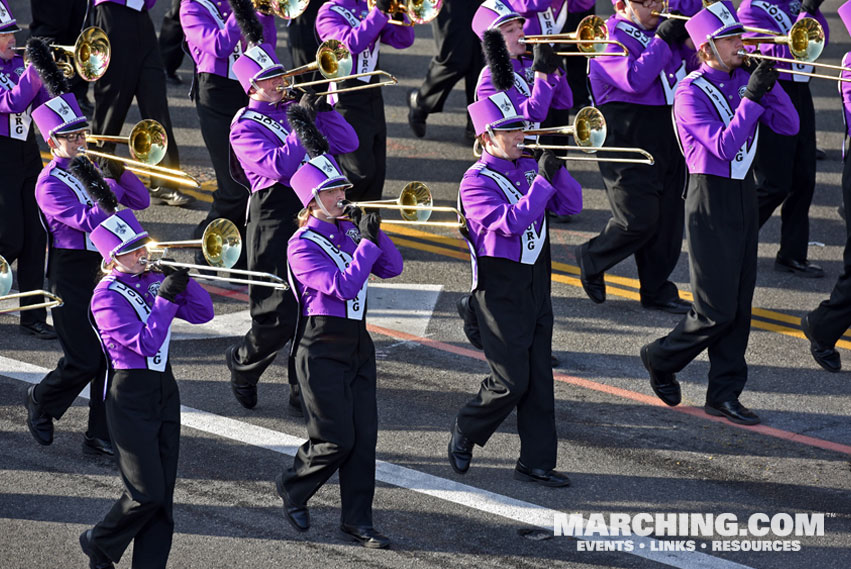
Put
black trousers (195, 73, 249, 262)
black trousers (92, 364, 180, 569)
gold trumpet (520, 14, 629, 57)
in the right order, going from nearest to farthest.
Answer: black trousers (92, 364, 180, 569) < gold trumpet (520, 14, 629, 57) < black trousers (195, 73, 249, 262)

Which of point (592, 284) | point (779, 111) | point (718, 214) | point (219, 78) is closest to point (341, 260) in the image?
point (718, 214)

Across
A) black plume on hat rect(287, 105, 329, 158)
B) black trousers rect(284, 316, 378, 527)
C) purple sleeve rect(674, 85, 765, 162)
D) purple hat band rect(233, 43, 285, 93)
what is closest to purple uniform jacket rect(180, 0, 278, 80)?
purple hat band rect(233, 43, 285, 93)

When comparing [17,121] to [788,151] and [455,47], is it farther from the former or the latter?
[788,151]

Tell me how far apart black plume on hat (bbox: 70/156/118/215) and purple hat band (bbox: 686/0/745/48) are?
4.09m

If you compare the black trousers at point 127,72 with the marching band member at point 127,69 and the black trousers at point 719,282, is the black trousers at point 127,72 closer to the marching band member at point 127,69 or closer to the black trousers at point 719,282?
the marching band member at point 127,69

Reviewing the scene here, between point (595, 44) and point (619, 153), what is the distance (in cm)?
93

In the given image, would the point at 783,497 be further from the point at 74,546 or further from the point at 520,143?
the point at 74,546

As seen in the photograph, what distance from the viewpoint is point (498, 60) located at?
9.73 metres

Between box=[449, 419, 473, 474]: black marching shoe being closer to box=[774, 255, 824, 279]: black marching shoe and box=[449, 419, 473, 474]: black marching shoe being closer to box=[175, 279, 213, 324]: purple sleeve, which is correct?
box=[175, 279, 213, 324]: purple sleeve

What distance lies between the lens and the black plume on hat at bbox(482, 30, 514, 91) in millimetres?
9648

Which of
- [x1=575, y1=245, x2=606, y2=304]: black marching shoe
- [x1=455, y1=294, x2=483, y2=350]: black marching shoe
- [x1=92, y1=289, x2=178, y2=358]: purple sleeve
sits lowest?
[x1=455, y1=294, x2=483, y2=350]: black marching shoe

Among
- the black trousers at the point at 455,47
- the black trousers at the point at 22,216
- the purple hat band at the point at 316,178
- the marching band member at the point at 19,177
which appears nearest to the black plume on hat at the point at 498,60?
the purple hat band at the point at 316,178

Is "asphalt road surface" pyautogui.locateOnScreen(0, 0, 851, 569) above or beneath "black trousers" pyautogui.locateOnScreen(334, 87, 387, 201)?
beneath

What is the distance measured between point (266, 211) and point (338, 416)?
2.17m
